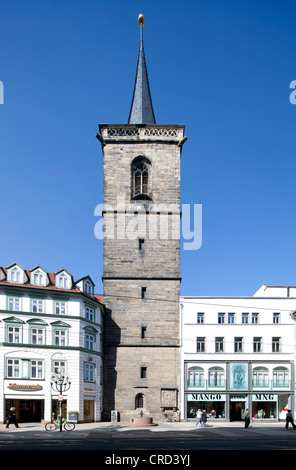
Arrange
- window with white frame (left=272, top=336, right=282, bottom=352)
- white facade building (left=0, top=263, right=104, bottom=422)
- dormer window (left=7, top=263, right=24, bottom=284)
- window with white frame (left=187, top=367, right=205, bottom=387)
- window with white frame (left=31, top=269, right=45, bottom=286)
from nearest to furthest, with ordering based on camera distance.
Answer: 1. white facade building (left=0, top=263, right=104, bottom=422)
2. dormer window (left=7, top=263, right=24, bottom=284)
3. window with white frame (left=31, top=269, right=45, bottom=286)
4. window with white frame (left=187, top=367, right=205, bottom=387)
5. window with white frame (left=272, top=336, right=282, bottom=352)

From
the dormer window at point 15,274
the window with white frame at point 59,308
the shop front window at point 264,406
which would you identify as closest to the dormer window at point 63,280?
the window with white frame at point 59,308

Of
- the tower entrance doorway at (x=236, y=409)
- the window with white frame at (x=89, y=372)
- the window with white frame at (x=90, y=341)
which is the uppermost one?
the window with white frame at (x=90, y=341)

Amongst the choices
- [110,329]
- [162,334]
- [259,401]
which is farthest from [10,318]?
[259,401]

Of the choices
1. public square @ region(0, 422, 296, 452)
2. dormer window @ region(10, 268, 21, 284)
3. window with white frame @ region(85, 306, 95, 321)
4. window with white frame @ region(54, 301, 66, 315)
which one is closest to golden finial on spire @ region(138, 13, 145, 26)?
window with white frame @ region(85, 306, 95, 321)

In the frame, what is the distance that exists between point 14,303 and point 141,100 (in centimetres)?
2550

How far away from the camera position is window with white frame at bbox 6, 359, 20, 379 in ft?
121

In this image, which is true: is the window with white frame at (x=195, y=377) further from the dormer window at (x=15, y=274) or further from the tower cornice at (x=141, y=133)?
the tower cornice at (x=141, y=133)

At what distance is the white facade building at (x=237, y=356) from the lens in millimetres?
45219

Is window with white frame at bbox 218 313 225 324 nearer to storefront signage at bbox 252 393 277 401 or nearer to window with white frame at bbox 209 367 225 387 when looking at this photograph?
window with white frame at bbox 209 367 225 387

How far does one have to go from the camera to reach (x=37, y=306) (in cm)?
3912

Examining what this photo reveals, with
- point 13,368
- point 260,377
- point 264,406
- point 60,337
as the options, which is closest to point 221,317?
point 260,377

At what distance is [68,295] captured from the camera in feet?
133

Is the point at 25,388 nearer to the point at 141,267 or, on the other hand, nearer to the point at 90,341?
the point at 90,341

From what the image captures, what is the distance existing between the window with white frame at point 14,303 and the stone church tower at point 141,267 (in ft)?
30.7
